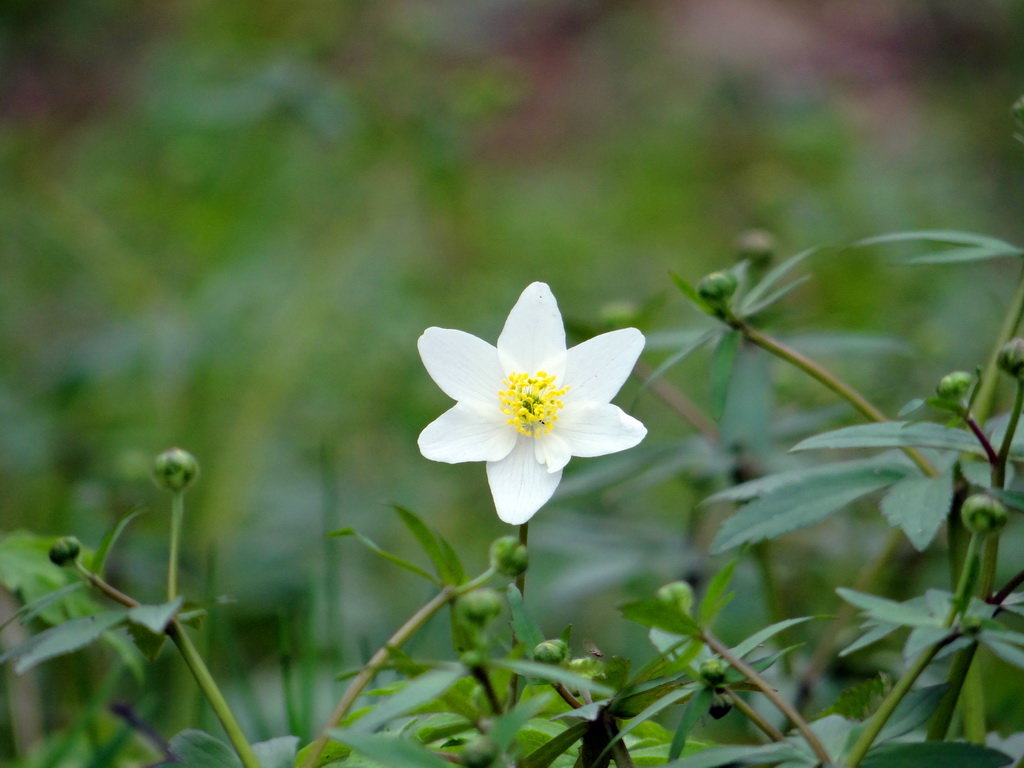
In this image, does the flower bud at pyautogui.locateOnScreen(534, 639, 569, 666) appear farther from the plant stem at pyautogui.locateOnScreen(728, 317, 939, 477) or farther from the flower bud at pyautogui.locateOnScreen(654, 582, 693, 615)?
the plant stem at pyautogui.locateOnScreen(728, 317, 939, 477)

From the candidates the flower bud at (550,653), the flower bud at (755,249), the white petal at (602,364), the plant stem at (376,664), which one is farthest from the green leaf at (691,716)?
the flower bud at (755,249)

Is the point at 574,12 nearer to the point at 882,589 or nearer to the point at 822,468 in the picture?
the point at 882,589

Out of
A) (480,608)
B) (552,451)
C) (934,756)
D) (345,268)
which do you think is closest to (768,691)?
(934,756)

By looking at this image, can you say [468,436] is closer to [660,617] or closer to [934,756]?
[660,617]

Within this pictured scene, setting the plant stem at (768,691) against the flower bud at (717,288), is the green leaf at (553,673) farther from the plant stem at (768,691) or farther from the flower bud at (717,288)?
the flower bud at (717,288)

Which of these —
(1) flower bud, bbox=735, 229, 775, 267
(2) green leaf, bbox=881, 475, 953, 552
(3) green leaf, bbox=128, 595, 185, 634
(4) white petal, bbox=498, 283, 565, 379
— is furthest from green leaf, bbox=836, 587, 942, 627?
(1) flower bud, bbox=735, 229, 775, 267
